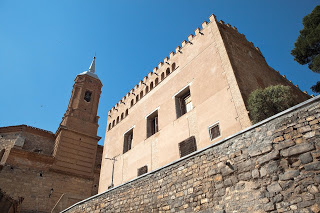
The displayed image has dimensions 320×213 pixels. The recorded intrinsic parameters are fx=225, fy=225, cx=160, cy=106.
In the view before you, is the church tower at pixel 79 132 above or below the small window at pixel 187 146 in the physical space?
above

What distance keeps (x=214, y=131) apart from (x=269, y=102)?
7.56 feet

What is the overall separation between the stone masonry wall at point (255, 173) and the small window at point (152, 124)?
546cm

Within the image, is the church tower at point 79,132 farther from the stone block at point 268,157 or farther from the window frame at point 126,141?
the stone block at point 268,157

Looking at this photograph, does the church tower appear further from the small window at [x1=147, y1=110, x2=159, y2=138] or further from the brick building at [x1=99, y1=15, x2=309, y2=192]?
the small window at [x1=147, y1=110, x2=159, y2=138]

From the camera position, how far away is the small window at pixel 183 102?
11144mm

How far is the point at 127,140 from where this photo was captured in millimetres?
14664

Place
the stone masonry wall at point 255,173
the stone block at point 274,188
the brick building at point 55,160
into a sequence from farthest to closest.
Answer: the brick building at point 55,160
the stone block at point 274,188
the stone masonry wall at point 255,173

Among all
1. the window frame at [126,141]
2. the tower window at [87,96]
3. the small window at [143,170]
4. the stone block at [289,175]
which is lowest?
the stone block at [289,175]

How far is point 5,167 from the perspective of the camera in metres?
16.6

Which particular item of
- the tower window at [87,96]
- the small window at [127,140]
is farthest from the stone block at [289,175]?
the tower window at [87,96]

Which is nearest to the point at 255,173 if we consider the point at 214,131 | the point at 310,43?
the point at 214,131

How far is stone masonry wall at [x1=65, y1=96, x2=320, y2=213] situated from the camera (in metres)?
4.33

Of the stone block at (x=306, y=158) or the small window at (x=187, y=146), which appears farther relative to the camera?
the small window at (x=187, y=146)

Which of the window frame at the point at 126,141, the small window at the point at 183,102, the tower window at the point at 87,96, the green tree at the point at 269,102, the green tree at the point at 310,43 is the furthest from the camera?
the tower window at the point at 87,96
